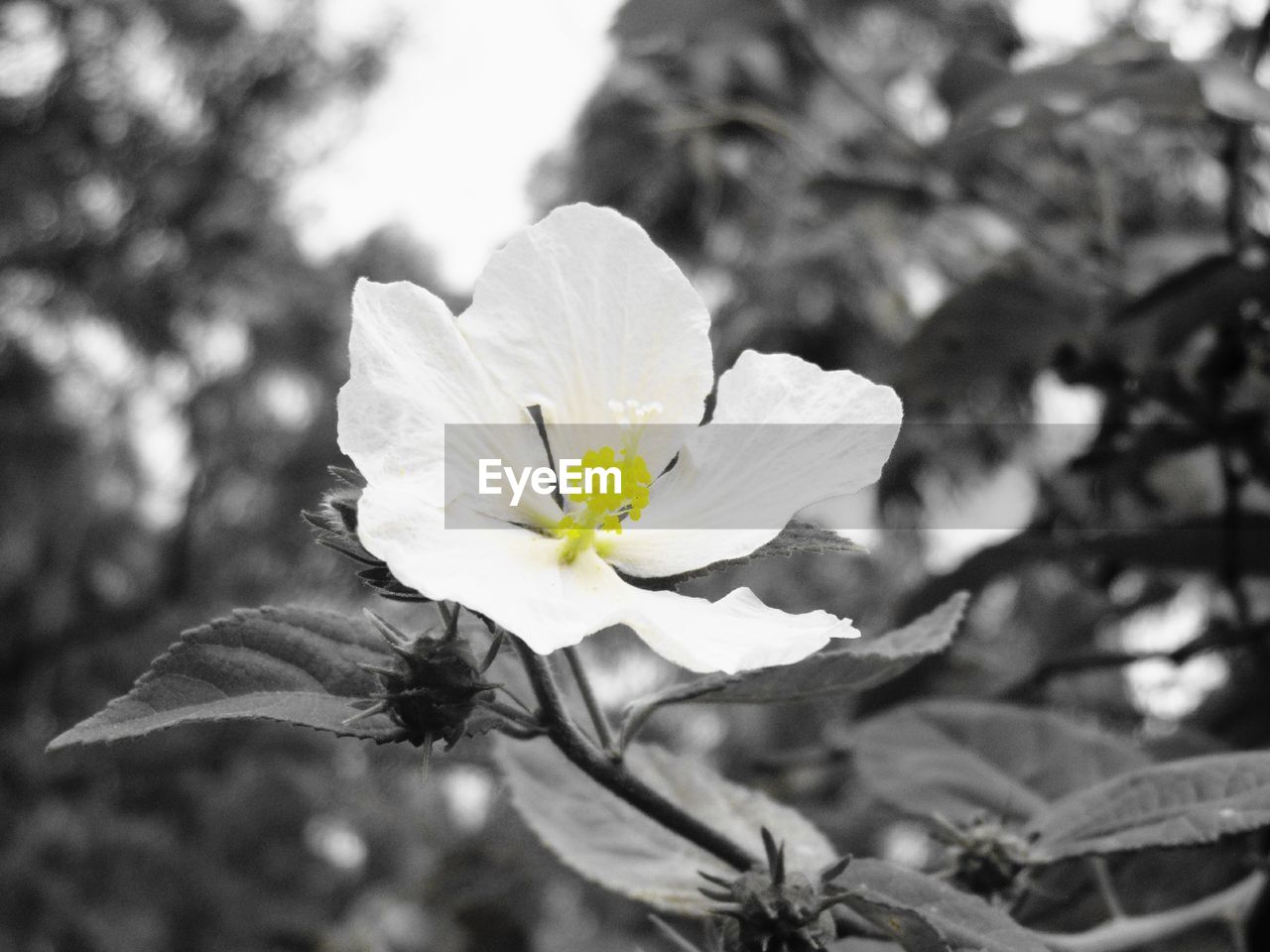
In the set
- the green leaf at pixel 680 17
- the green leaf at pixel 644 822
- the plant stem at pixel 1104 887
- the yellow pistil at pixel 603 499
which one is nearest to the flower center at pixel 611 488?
the yellow pistil at pixel 603 499

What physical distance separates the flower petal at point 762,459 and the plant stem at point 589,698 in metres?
0.05

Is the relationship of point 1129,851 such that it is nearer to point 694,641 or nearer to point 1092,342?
point 694,641

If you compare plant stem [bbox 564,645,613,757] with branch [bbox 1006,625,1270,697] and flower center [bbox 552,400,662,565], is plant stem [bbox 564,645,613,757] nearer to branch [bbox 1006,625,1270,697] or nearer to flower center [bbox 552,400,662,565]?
flower center [bbox 552,400,662,565]

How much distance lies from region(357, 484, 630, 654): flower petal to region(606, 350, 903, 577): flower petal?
0.04m

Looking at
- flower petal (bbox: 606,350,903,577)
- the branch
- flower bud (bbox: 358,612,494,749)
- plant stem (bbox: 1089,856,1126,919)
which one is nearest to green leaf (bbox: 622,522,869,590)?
flower petal (bbox: 606,350,903,577)

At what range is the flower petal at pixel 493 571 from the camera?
0.42 meters

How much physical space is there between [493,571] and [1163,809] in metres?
0.41

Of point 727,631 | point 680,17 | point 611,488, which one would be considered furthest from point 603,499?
point 680,17

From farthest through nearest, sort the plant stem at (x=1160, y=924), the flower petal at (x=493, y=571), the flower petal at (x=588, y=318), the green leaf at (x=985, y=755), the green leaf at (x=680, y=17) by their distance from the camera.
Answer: the green leaf at (x=680, y=17) → the green leaf at (x=985, y=755) → the plant stem at (x=1160, y=924) → the flower petal at (x=588, y=318) → the flower petal at (x=493, y=571)

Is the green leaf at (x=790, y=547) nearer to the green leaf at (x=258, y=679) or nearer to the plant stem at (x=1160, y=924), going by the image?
the green leaf at (x=258, y=679)

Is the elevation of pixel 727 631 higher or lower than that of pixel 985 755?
higher

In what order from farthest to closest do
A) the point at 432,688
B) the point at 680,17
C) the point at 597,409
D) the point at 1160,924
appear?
the point at 680,17, the point at 1160,924, the point at 597,409, the point at 432,688

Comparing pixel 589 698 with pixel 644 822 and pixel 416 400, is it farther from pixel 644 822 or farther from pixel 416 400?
pixel 644 822

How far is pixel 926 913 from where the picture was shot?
502mm
